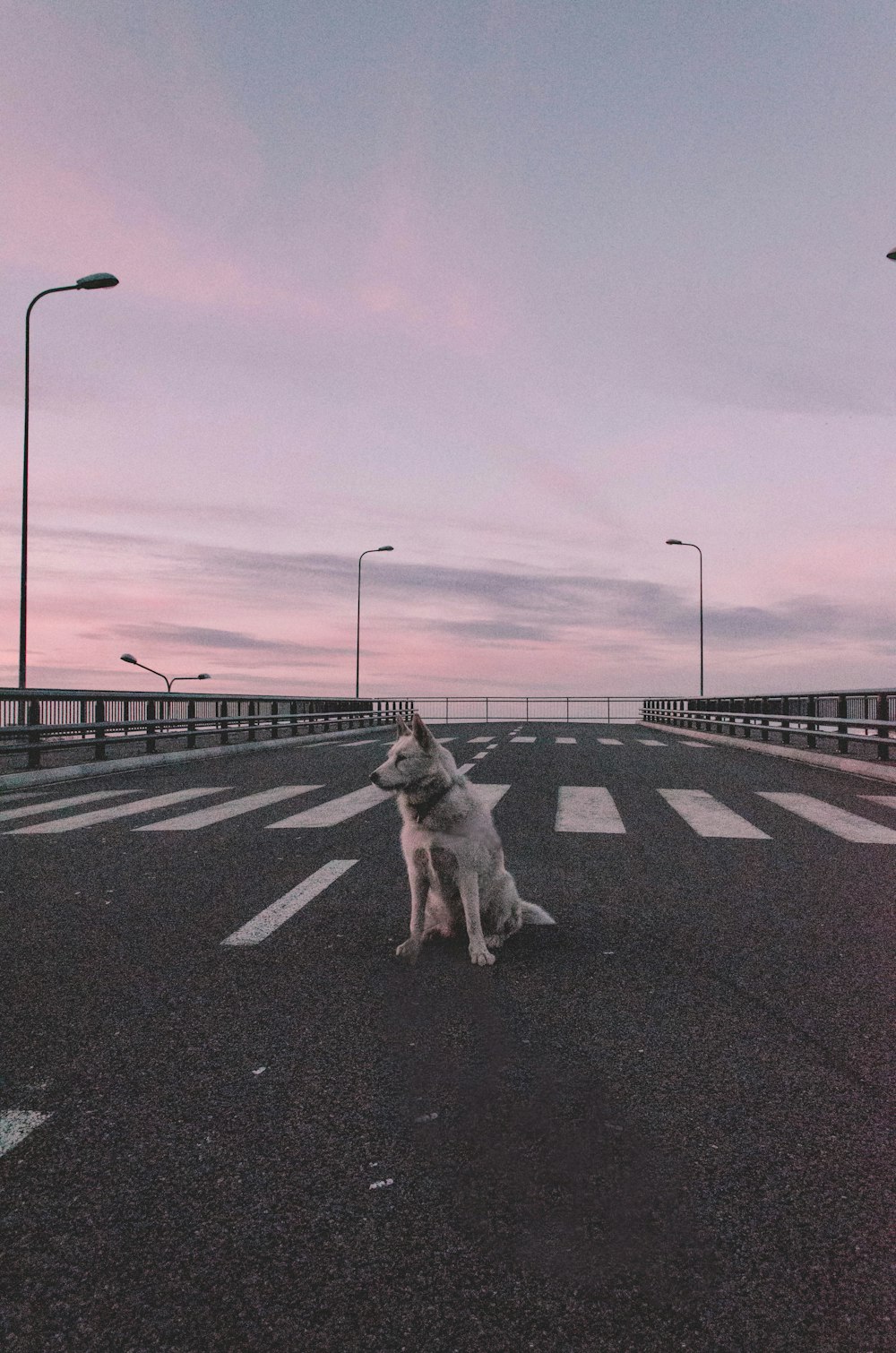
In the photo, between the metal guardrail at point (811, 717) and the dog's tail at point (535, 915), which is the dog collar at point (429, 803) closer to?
the dog's tail at point (535, 915)

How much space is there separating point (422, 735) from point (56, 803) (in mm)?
8308

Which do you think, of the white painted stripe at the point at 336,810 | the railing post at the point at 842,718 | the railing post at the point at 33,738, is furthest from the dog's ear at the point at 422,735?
the railing post at the point at 842,718

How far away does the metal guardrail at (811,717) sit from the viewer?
14.1 m

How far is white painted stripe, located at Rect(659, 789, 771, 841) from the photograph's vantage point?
28.4 feet

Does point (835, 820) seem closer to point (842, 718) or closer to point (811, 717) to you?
point (842, 718)

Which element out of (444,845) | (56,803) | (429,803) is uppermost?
(429,803)

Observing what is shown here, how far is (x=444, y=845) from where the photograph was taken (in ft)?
15.0

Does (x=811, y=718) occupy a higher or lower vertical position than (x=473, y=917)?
higher

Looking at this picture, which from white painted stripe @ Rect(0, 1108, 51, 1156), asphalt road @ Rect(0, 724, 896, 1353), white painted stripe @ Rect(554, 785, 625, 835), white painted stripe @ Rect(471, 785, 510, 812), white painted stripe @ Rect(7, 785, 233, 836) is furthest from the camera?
white painted stripe @ Rect(471, 785, 510, 812)

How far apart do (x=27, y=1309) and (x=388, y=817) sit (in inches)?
296

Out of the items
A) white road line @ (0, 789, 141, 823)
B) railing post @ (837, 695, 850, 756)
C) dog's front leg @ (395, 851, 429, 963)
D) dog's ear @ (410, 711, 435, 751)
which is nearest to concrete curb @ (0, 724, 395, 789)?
white road line @ (0, 789, 141, 823)

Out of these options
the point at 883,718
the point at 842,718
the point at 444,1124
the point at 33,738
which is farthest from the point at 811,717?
the point at 444,1124

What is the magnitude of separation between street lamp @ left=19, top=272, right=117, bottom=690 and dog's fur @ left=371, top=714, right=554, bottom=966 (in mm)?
16012

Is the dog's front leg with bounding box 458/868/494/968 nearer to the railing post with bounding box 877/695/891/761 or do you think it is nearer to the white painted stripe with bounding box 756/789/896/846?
the white painted stripe with bounding box 756/789/896/846
